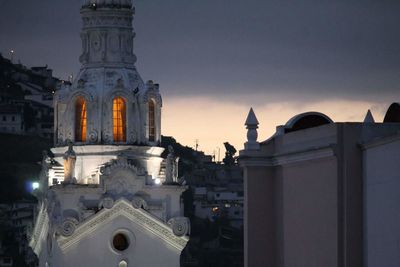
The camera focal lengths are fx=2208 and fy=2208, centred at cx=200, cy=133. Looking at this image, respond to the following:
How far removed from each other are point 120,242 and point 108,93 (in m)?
4.24

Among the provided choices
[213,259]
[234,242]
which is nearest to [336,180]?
[213,259]

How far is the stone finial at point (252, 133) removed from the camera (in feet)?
98.9

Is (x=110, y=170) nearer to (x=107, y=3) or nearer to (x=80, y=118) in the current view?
(x=80, y=118)

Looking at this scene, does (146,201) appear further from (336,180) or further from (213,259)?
(213,259)

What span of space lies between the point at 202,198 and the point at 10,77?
4583 cm

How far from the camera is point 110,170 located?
202ft

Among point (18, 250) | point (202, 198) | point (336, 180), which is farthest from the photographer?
point (202, 198)

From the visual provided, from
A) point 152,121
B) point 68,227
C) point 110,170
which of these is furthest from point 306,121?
point 152,121

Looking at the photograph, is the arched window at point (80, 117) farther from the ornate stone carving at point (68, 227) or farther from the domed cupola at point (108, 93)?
the ornate stone carving at point (68, 227)

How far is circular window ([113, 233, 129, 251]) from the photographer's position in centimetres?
6261

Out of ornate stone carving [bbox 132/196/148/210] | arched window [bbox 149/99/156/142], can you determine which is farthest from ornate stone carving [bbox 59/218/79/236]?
arched window [bbox 149/99/156/142]

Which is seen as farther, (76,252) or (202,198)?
(202,198)

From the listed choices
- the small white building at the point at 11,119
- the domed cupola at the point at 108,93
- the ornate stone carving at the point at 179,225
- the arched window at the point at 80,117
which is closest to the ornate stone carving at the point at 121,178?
the domed cupola at the point at 108,93

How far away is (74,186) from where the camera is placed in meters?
62.0
